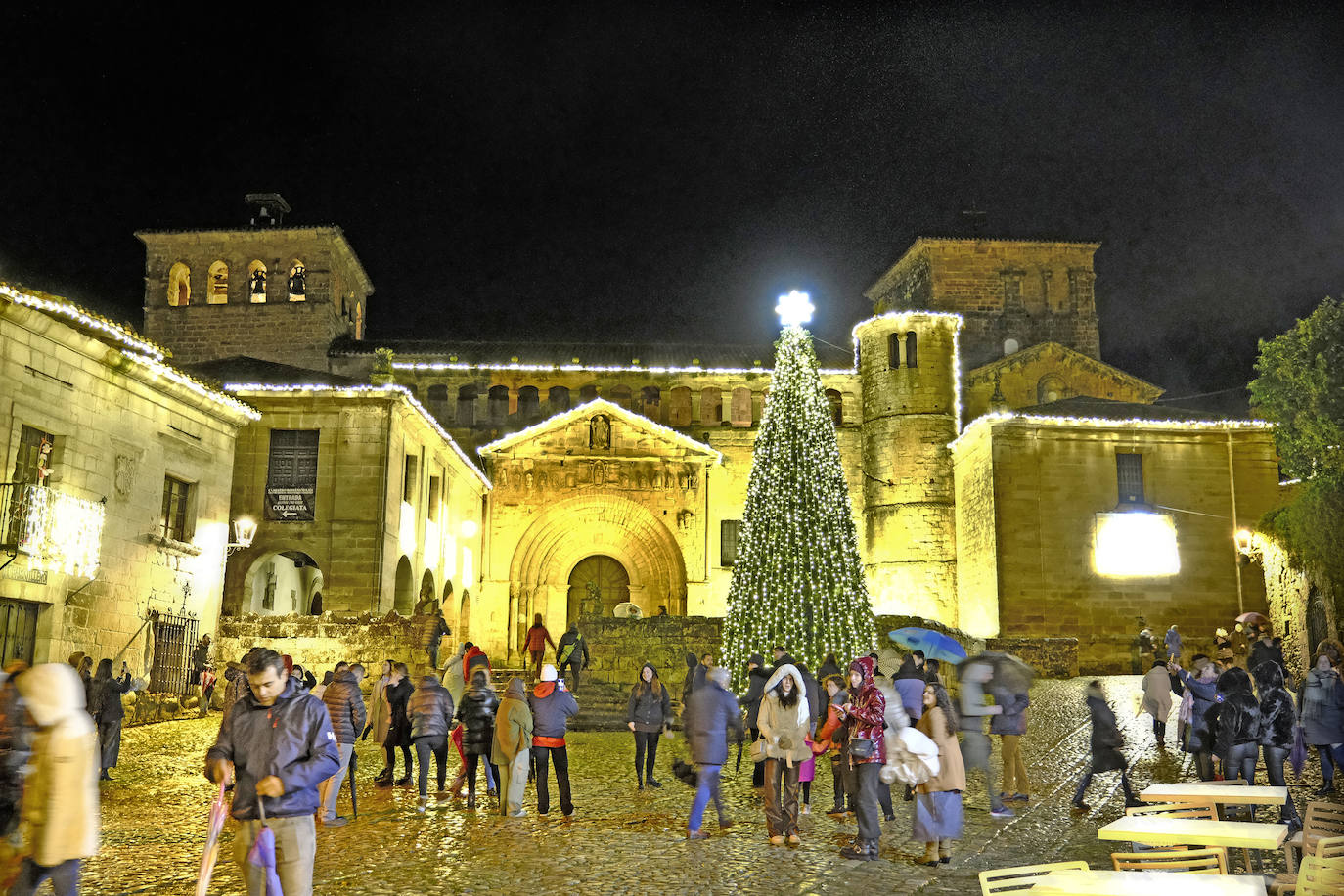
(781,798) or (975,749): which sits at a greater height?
(975,749)

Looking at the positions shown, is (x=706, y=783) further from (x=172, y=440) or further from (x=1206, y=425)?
(x=1206, y=425)

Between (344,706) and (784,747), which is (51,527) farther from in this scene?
(784,747)

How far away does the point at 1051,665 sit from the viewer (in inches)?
1064

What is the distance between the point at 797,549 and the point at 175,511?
12.4m

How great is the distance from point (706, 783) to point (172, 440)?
52.8 ft

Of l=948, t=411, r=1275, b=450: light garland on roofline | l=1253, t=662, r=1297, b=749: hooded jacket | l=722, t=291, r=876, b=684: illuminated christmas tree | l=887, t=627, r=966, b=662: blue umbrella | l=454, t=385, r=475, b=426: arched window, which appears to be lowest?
l=1253, t=662, r=1297, b=749: hooded jacket

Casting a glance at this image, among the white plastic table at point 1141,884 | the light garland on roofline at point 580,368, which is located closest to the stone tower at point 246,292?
the light garland on roofline at point 580,368

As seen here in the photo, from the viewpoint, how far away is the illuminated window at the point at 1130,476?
31.8m

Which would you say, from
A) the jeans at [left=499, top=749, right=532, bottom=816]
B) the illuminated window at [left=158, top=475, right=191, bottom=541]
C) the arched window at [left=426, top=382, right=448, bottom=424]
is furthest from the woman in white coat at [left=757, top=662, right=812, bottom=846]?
the arched window at [left=426, top=382, right=448, bottom=424]

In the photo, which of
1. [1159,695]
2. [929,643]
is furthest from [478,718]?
[1159,695]

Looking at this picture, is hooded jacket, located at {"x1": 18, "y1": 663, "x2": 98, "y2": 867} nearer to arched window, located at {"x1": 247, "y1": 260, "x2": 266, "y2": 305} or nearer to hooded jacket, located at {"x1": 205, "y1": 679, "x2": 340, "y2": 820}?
hooded jacket, located at {"x1": 205, "y1": 679, "x2": 340, "y2": 820}

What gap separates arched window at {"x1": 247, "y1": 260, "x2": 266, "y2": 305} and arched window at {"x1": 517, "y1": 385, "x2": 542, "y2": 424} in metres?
11.5

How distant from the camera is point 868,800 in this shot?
8945 millimetres

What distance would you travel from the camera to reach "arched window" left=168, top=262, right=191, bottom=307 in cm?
4422
